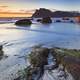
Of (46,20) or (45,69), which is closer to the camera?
(45,69)

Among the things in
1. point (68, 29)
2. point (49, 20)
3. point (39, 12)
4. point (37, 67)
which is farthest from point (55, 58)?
point (39, 12)

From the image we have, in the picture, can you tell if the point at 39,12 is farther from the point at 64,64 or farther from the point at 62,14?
the point at 64,64

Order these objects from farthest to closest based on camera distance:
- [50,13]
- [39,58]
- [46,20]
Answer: [50,13], [46,20], [39,58]

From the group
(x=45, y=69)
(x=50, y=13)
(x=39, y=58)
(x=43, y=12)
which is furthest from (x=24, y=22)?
(x=45, y=69)

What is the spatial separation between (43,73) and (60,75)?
0.70 meters

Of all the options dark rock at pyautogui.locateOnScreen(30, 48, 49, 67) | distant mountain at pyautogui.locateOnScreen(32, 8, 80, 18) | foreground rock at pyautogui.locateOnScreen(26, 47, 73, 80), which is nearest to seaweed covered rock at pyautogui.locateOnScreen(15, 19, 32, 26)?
distant mountain at pyautogui.locateOnScreen(32, 8, 80, 18)

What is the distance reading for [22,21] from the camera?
1110 inches

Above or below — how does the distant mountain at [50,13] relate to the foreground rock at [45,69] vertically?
below

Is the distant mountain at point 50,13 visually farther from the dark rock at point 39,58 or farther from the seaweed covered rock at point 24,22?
the dark rock at point 39,58

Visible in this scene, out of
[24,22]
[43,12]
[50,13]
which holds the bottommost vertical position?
[24,22]

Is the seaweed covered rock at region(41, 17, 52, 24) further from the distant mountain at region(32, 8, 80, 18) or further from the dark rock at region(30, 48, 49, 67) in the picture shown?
the dark rock at region(30, 48, 49, 67)

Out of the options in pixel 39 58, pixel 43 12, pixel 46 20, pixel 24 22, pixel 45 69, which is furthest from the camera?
pixel 43 12

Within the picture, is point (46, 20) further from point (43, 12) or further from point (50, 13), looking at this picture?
point (43, 12)

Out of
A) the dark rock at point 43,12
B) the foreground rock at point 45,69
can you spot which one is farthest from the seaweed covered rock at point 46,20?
the foreground rock at point 45,69
